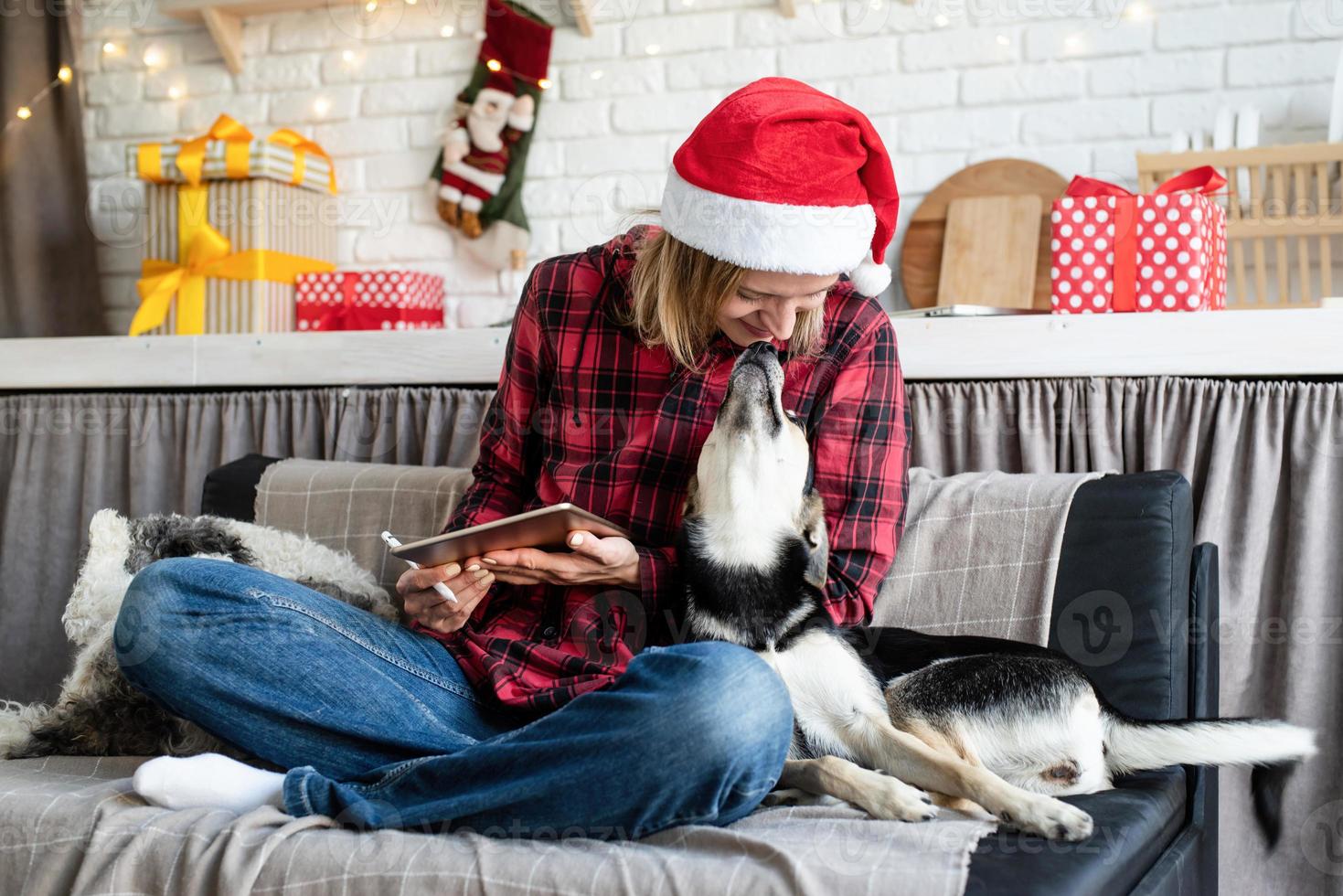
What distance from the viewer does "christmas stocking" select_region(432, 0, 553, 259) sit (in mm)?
2859

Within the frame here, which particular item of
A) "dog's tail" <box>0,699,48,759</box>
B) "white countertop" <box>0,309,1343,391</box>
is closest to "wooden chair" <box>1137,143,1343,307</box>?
"white countertop" <box>0,309,1343,391</box>

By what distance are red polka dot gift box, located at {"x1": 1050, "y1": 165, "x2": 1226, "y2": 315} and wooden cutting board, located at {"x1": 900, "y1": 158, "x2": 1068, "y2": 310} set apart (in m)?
0.46

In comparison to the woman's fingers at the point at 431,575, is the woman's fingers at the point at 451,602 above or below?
below

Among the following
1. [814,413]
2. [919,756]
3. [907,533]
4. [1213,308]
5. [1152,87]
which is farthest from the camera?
[1152,87]

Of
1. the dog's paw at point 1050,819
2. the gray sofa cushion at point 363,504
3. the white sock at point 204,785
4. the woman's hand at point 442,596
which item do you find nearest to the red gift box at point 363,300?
the gray sofa cushion at point 363,504

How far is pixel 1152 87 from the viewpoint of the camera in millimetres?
2502

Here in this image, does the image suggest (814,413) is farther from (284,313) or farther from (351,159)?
(351,159)

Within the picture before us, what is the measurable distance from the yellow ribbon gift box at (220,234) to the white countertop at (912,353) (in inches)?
8.7

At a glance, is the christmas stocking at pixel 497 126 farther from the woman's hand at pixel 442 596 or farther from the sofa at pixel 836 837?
the sofa at pixel 836 837

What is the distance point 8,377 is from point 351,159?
983 millimetres

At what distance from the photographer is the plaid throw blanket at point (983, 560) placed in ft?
5.29

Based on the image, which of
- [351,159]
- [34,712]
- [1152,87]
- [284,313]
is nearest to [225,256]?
[284,313]

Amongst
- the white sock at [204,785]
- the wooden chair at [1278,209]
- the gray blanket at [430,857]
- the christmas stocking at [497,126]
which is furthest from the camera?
the christmas stocking at [497,126]

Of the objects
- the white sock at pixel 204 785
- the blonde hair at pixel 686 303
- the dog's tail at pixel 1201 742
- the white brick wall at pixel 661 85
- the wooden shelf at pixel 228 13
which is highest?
the wooden shelf at pixel 228 13
